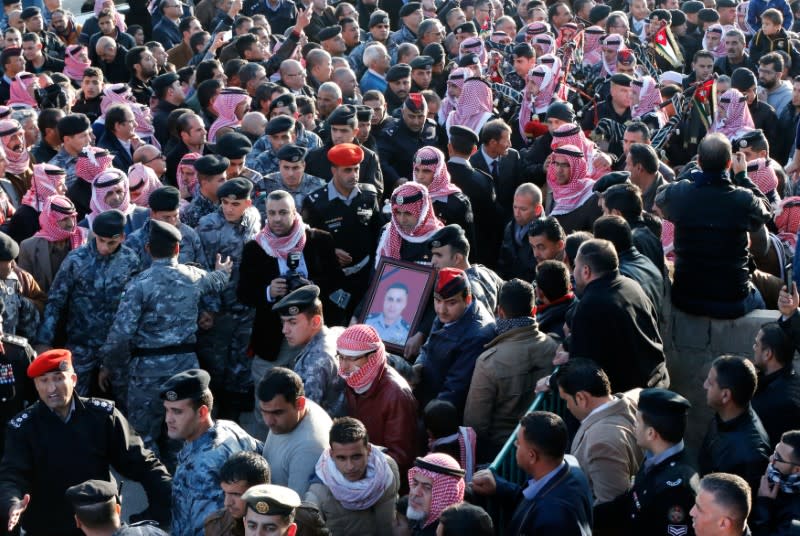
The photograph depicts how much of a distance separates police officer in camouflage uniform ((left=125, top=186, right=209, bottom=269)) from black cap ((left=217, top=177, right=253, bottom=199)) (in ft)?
1.08

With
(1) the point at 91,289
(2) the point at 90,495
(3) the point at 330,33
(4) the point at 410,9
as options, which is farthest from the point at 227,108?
(2) the point at 90,495

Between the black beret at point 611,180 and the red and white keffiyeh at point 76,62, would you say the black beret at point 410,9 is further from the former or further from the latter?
the black beret at point 611,180

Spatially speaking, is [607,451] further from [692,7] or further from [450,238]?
[692,7]

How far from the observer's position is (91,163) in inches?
386

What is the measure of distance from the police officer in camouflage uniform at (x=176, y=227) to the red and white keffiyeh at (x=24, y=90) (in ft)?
16.6

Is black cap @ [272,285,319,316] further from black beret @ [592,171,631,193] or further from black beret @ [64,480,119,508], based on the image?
black beret @ [592,171,631,193]

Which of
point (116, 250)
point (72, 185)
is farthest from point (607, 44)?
point (116, 250)

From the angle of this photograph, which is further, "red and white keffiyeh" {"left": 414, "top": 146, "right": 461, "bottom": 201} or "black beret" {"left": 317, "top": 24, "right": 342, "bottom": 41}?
"black beret" {"left": 317, "top": 24, "right": 342, "bottom": 41}

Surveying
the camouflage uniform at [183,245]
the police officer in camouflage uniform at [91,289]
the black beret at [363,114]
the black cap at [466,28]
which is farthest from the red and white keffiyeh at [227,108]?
the black cap at [466,28]

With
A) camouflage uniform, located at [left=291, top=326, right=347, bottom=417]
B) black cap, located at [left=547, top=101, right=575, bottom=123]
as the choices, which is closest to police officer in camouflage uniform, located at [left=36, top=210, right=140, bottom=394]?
camouflage uniform, located at [left=291, top=326, right=347, bottom=417]

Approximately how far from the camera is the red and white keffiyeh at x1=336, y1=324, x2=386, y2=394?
6426 mm

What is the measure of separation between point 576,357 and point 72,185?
5.32 metres

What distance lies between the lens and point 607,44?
46.4 ft

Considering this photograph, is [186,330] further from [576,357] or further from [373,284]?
[576,357]
